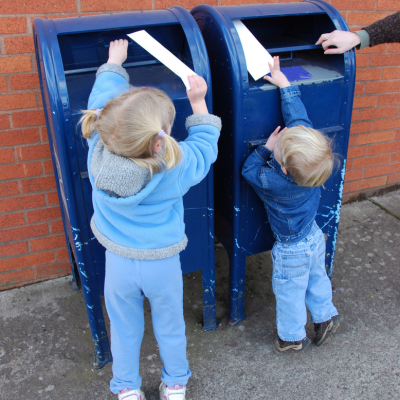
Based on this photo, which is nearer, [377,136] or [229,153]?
[229,153]

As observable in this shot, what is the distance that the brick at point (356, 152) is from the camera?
3455 mm

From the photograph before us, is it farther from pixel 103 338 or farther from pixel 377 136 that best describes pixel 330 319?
pixel 377 136

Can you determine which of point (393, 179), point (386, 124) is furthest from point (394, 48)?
point (393, 179)

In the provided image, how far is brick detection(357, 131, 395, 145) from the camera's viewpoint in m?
3.44

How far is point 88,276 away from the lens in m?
1.96

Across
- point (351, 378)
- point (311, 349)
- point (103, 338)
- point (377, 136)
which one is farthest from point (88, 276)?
point (377, 136)

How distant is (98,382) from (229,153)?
4.44 ft

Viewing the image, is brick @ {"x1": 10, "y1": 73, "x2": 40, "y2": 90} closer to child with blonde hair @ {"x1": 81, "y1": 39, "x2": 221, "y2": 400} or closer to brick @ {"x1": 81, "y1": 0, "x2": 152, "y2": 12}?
brick @ {"x1": 81, "y1": 0, "x2": 152, "y2": 12}

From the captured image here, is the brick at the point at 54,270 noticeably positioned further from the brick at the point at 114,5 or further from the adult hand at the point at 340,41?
the adult hand at the point at 340,41

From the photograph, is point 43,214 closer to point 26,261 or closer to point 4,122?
point 26,261

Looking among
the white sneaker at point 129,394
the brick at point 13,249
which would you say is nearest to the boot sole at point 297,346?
the white sneaker at point 129,394

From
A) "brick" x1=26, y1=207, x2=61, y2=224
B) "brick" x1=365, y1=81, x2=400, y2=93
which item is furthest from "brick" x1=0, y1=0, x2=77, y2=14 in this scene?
"brick" x1=365, y1=81, x2=400, y2=93

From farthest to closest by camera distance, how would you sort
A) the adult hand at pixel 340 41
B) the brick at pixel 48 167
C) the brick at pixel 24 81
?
the brick at pixel 48 167 → the brick at pixel 24 81 → the adult hand at pixel 340 41

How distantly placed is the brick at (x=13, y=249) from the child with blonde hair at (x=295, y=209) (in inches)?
64.2
